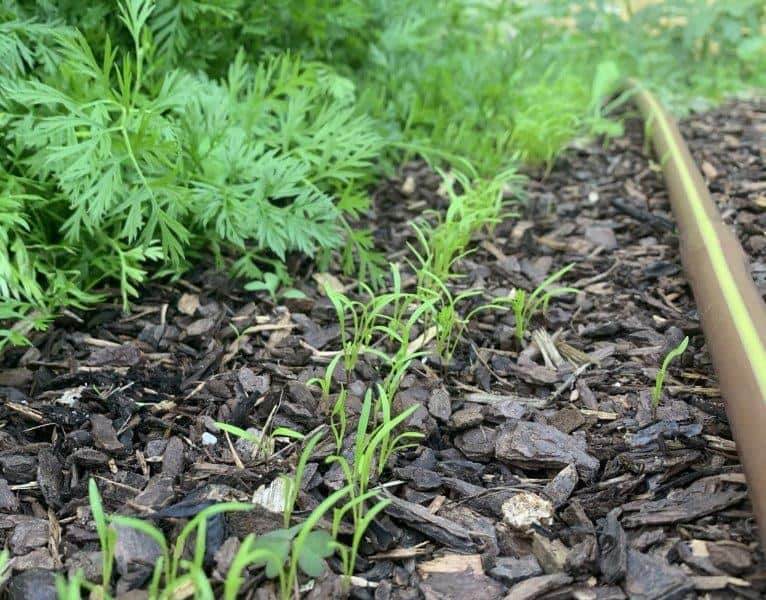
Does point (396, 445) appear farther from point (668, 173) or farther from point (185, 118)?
point (668, 173)

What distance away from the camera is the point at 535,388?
2090mm

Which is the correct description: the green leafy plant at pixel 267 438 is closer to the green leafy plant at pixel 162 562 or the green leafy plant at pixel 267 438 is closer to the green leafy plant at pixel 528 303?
the green leafy plant at pixel 162 562

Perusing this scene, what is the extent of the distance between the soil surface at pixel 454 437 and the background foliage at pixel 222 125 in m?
0.21

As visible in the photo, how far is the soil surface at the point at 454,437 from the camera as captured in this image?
152 cm

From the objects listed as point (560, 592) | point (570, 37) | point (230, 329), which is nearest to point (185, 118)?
point (230, 329)

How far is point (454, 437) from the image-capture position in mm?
1907

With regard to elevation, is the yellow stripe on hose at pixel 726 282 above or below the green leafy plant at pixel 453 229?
above

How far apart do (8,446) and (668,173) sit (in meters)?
2.48

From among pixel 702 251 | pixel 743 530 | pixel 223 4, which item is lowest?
pixel 743 530

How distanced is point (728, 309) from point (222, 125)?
1567 mm

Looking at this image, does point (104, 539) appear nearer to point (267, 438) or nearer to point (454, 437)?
point (267, 438)

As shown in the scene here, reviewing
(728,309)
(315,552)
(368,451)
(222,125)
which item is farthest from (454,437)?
(222,125)

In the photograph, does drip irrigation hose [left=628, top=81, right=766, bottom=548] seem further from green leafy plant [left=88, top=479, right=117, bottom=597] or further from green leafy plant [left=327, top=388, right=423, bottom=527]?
green leafy plant [left=88, top=479, right=117, bottom=597]

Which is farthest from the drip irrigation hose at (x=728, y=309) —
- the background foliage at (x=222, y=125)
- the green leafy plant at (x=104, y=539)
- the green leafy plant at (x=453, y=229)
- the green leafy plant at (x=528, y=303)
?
the green leafy plant at (x=104, y=539)
